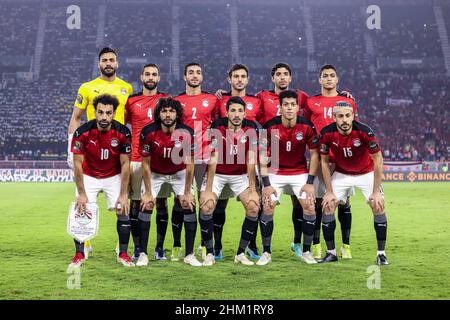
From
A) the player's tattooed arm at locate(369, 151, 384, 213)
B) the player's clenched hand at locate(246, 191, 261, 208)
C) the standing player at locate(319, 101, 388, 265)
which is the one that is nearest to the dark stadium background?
the standing player at locate(319, 101, 388, 265)

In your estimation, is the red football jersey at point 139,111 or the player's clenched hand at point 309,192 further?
the red football jersey at point 139,111

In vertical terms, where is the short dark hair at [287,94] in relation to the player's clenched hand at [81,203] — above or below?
above

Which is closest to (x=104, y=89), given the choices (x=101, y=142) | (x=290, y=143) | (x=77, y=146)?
(x=101, y=142)

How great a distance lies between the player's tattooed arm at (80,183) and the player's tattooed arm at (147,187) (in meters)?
0.66

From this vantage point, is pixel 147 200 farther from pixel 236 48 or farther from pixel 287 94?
pixel 236 48

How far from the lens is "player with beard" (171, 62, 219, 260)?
24.1ft

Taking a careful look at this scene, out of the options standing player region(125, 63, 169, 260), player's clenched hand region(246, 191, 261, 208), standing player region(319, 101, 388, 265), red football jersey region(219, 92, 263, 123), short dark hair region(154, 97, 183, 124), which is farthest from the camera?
red football jersey region(219, 92, 263, 123)

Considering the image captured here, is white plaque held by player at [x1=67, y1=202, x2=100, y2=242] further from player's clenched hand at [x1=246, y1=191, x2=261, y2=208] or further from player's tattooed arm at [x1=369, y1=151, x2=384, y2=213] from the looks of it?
player's tattooed arm at [x1=369, y1=151, x2=384, y2=213]

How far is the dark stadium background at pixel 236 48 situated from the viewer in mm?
34969

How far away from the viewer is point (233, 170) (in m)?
7.10

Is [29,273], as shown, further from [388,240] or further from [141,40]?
[141,40]

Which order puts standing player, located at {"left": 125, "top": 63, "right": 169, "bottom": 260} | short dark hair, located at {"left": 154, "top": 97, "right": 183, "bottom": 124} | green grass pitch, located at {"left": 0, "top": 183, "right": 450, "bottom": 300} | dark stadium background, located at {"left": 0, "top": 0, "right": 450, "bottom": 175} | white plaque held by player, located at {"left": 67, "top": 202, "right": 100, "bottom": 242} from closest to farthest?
1. green grass pitch, located at {"left": 0, "top": 183, "right": 450, "bottom": 300}
2. white plaque held by player, located at {"left": 67, "top": 202, "right": 100, "bottom": 242}
3. short dark hair, located at {"left": 154, "top": 97, "right": 183, "bottom": 124}
4. standing player, located at {"left": 125, "top": 63, "right": 169, "bottom": 260}
5. dark stadium background, located at {"left": 0, "top": 0, "right": 450, "bottom": 175}

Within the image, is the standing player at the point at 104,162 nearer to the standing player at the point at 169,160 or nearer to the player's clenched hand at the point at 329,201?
the standing player at the point at 169,160

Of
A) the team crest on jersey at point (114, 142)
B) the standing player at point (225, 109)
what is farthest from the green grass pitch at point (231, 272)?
the team crest on jersey at point (114, 142)
